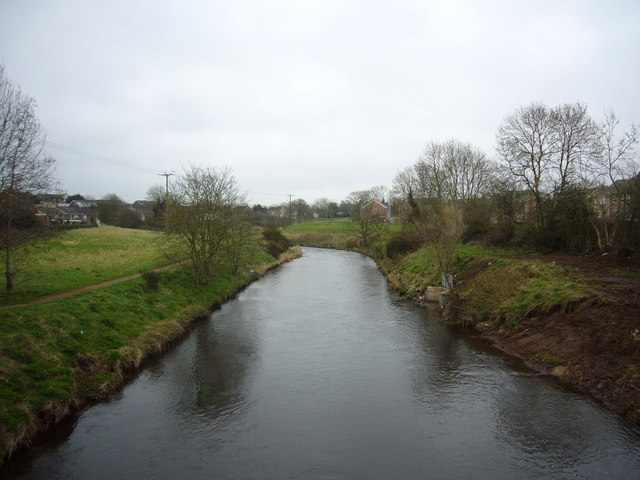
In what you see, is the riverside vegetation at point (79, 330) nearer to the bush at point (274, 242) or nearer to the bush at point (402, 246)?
the bush at point (402, 246)

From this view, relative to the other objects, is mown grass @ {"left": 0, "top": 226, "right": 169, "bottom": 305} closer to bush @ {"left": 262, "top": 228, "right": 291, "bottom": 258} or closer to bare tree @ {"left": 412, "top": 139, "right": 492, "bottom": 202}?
bush @ {"left": 262, "top": 228, "right": 291, "bottom": 258}

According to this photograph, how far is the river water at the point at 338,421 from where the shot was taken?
8.71 metres

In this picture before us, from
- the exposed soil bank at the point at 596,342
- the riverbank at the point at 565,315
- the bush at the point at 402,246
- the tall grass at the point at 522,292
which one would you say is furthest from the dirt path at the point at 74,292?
the bush at the point at 402,246

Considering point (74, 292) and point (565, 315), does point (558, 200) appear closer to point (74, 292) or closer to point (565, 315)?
point (565, 315)

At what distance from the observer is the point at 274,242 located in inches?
2044

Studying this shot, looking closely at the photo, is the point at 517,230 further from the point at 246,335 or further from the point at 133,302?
the point at 133,302

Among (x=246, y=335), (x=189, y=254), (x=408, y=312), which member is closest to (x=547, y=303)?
(x=408, y=312)

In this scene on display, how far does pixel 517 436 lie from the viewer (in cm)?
985

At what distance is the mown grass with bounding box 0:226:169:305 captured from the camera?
18.3 meters

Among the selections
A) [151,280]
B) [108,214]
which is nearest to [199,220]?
[151,280]

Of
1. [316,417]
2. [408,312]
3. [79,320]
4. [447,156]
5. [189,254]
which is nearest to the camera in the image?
[316,417]

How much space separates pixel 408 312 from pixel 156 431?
1528cm

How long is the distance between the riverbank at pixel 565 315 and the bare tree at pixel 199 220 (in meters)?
14.3

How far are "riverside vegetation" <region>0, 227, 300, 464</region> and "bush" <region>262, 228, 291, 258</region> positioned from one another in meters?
20.8
